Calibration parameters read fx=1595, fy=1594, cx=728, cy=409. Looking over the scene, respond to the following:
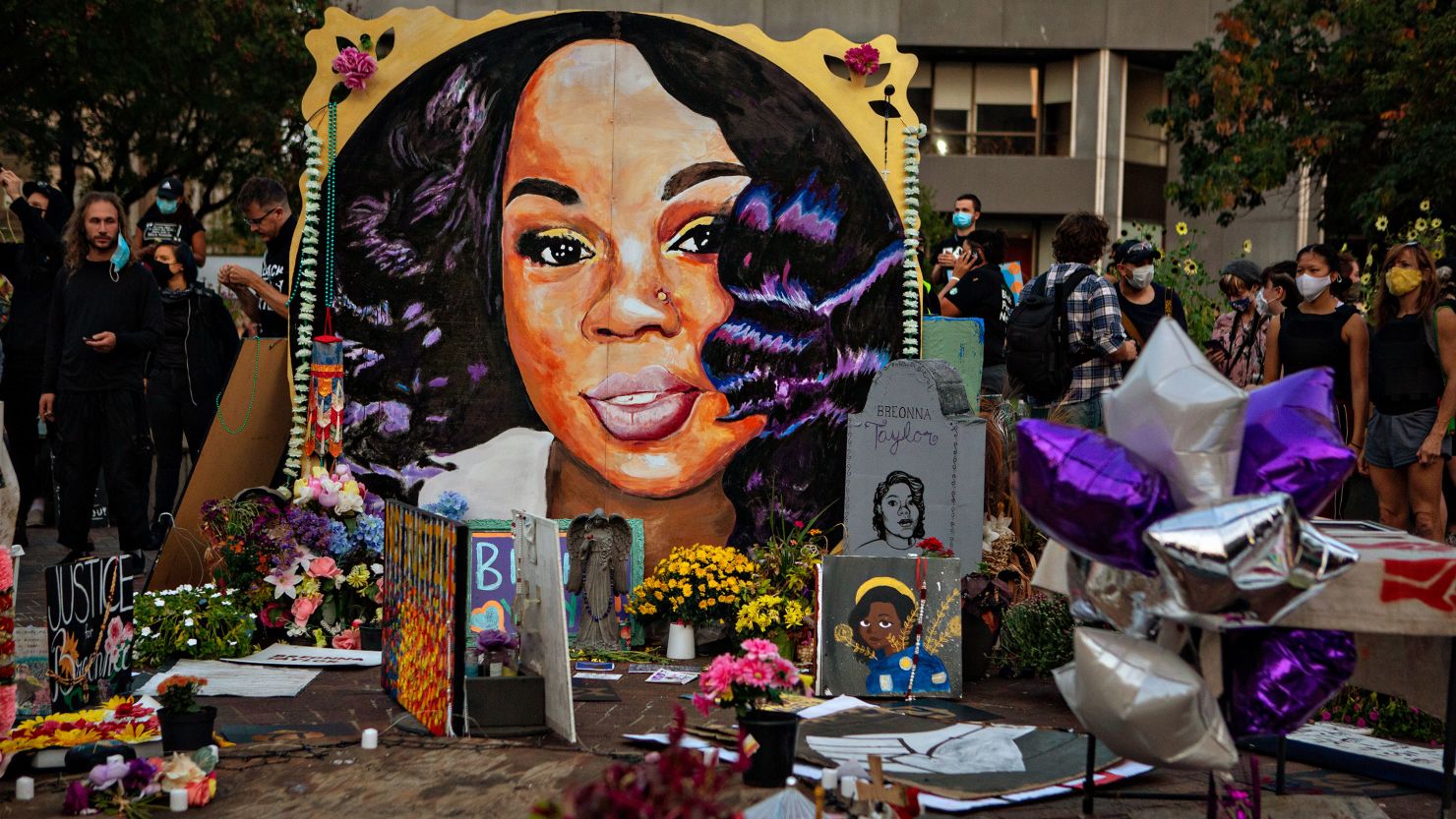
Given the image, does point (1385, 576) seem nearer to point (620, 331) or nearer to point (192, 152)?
point (620, 331)

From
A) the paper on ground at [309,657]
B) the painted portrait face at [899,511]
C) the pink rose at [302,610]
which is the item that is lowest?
the paper on ground at [309,657]

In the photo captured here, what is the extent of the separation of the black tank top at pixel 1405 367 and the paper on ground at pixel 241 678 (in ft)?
18.6

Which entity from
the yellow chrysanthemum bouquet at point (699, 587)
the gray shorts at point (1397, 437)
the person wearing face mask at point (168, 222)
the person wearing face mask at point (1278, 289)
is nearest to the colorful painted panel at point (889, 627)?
the yellow chrysanthemum bouquet at point (699, 587)

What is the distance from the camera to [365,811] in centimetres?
516

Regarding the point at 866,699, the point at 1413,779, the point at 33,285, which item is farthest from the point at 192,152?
the point at 1413,779

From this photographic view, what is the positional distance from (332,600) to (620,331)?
2.15 metres

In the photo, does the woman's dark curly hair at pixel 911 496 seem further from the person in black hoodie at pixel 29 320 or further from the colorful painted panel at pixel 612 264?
the person in black hoodie at pixel 29 320

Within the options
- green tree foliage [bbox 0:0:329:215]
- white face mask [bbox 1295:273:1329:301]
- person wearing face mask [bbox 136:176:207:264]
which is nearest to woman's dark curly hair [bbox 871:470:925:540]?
white face mask [bbox 1295:273:1329:301]

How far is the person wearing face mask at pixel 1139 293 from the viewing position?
9156 millimetres

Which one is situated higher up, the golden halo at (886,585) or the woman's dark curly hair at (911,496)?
the woman's dark curly hair at (911,496)

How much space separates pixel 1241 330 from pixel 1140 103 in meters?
25.2

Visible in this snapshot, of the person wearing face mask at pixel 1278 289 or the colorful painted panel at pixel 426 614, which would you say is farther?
the person wearing face mask at pixel 1278 289

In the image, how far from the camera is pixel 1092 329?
8.78 m

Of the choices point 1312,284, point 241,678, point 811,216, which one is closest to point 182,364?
point 241,678
